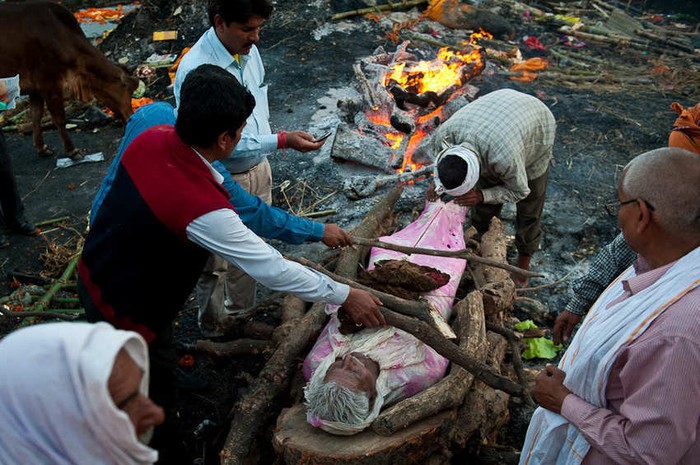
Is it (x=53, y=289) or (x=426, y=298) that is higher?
(x=426, y=298)

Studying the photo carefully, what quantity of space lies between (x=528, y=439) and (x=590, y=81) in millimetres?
8444

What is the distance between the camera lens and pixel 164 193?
259 cm

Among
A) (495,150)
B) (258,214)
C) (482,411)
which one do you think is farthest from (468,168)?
(482,411)

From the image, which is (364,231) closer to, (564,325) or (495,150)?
(495,150)

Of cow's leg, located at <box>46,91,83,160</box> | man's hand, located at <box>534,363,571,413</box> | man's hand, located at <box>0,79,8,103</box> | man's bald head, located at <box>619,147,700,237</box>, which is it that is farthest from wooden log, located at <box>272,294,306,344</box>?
cow's leg, located at <box>46,91,83,160</box>

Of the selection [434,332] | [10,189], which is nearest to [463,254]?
[434,332]

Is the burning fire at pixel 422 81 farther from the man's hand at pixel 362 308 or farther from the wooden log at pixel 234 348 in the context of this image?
the man's hand at pixel 362 308

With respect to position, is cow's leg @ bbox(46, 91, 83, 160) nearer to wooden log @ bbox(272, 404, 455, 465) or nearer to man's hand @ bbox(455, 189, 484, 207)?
man's hand @ bbox(455, 189, 484, 207)

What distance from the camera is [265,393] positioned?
10.7 feet

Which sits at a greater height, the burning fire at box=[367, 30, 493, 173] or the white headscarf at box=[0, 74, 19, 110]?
the white headscarf at box=[0, 74, 19, 110]

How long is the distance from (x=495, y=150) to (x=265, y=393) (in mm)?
2739

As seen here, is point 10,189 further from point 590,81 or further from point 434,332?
point 590,81

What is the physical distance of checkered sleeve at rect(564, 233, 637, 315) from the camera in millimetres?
3295

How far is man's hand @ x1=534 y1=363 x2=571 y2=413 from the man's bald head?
32.9 inches
